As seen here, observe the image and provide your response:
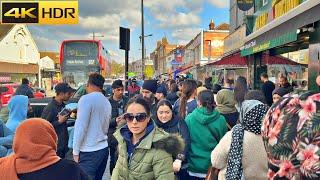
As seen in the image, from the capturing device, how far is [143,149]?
10.4 ft

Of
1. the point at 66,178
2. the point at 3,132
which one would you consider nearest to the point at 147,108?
the point at 66,178

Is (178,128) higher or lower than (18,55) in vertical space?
lower

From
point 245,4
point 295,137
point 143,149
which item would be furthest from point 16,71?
point 295,137

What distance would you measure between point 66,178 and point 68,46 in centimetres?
2329

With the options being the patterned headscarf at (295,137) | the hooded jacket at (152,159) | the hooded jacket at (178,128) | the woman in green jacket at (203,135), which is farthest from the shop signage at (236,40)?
the patterned headscarf at (295,137)

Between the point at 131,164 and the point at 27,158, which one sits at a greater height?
the point at 27,158

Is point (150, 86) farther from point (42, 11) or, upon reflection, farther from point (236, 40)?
point (236, 40)

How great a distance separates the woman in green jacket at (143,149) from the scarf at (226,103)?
242cm

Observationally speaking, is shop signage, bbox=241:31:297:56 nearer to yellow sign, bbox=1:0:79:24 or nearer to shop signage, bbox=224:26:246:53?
shop signage, bbox=224:26:246:53

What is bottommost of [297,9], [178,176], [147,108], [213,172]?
[178,176]

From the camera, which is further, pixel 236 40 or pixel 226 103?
pixel 236 40

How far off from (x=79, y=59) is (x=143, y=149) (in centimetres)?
2236

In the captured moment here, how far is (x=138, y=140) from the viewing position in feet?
10.8

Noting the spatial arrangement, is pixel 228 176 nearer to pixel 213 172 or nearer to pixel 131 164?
A: pixel 213 172
